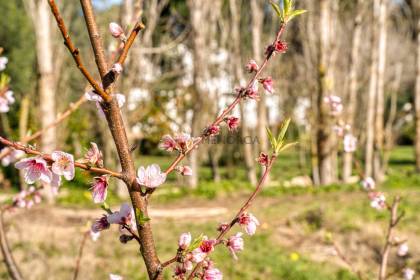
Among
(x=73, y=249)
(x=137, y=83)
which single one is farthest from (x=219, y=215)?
(x=137, y=83)

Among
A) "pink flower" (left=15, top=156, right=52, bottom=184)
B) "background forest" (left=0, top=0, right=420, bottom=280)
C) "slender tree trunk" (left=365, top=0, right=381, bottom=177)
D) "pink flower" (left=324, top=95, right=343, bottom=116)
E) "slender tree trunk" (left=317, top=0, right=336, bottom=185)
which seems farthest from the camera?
"slender tree trunk" (left=365, top=0, right=381, bottom=177)

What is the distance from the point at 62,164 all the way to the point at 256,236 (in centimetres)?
719

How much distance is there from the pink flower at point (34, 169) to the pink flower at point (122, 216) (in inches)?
6.5

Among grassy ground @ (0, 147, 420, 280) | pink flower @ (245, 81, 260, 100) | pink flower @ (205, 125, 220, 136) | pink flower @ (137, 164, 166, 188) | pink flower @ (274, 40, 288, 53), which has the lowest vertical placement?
grassy ground @ (0, 147, 420, 280)

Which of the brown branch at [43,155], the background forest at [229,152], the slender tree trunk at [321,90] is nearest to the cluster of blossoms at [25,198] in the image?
the background forest at [229,152]

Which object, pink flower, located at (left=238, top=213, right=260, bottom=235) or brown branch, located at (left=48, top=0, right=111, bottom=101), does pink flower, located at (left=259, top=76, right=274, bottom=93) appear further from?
brown branch, located at (left=48, top=0, right=111, bottom=101)

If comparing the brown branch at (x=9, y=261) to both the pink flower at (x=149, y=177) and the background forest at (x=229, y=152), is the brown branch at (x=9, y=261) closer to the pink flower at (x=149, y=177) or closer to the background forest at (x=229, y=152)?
the background forest at (x=229, y=152)

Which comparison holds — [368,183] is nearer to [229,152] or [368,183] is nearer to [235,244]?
[235,244]

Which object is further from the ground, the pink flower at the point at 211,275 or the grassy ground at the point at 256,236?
the pink flower at the point at 211,275

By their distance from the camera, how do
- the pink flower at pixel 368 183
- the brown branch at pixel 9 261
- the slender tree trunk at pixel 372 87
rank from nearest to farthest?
the brown branch at pixel 9 261 → the pink flower at pixel 368 183 → the slender tree trunk at pixel 372 87

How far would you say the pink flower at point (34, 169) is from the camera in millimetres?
A: 1062

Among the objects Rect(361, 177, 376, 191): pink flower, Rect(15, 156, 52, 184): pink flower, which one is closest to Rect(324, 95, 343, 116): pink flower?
Rect(361, 177, 376, 191): pink flower

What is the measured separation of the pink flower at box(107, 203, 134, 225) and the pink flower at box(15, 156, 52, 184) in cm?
16

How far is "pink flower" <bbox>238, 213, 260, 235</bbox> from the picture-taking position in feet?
4.04
